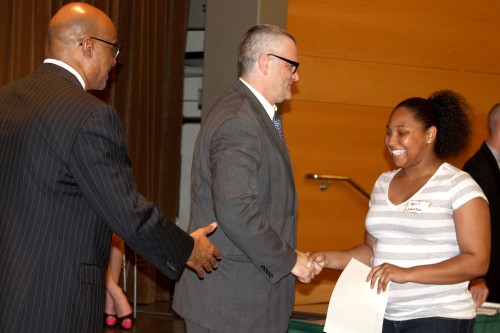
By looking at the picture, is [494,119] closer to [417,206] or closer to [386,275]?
[417,206]

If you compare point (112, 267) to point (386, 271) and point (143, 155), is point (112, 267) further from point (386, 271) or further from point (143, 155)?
point (386, 271)

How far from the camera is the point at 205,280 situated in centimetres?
311

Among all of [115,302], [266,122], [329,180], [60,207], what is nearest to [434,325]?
[266,122]

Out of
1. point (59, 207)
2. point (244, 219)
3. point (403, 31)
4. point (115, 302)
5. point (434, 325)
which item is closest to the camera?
point (59, 207)

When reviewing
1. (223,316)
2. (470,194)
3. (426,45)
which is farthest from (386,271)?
(426,45)

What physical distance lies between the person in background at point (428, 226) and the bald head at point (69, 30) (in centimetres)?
127

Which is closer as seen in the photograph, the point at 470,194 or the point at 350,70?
the point at 470,194

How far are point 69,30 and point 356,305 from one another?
152 cm

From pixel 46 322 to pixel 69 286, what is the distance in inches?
5.3

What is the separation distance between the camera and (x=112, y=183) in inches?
105

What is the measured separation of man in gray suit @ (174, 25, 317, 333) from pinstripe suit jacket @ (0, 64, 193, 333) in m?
0.39

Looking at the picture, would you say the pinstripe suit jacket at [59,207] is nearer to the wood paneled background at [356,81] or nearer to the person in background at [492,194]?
the person in background at [492,194]

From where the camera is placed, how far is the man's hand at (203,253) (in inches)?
117

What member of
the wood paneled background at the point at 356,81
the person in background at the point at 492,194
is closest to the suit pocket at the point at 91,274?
the person in background at the point at 492,194
